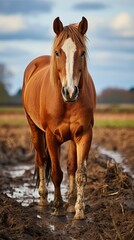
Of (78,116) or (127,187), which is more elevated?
(78,116)

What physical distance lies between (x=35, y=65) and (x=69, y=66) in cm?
360

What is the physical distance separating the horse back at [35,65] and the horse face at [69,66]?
2.95 m

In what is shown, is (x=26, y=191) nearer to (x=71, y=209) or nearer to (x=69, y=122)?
(x=71, y=209)

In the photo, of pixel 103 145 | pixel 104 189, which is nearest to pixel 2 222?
pixel 104 189

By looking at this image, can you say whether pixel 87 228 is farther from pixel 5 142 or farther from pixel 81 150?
pixel 5 142

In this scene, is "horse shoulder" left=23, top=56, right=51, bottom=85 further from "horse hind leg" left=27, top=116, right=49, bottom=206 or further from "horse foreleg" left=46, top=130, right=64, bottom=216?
"horse foreleg" left=46, top=130, right=64, bottom=216

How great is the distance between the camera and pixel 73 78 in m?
7.60

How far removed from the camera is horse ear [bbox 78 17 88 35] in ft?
27.0

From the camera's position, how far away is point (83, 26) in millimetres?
8266

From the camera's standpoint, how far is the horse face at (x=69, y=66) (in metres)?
7.47

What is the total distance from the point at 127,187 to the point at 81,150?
2000 millimetres

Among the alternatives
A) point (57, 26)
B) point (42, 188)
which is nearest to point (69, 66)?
point (57, 26)

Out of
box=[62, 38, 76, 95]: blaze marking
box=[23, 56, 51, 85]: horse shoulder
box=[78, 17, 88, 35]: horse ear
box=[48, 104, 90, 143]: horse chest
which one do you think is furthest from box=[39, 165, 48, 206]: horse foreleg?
box=[78, 17, 88, 35]: horse ear

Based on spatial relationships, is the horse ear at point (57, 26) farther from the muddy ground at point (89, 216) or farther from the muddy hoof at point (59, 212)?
A: the muddy hoof at point (59, 212)
